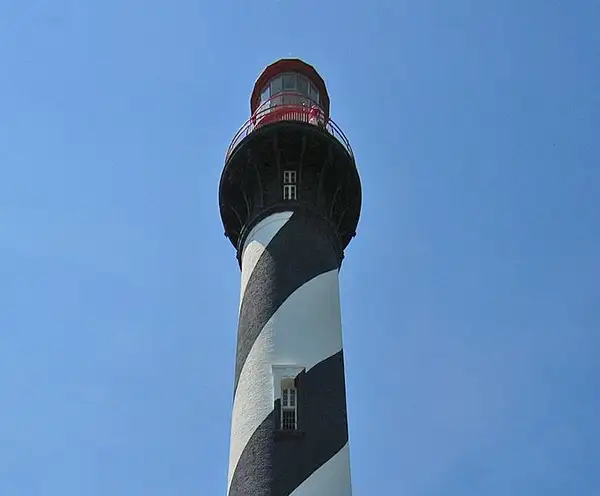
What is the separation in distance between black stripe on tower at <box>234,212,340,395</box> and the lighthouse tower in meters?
0.02

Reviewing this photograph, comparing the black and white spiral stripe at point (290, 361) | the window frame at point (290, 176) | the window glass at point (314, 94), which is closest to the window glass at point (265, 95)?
the window glass at point (314, 94)

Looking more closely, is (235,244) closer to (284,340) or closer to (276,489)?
(284,340)

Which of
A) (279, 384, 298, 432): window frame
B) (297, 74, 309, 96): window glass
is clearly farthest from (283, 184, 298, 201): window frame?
(279, 384, 298, 432): window frame

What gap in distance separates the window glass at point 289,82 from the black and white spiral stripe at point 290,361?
421 cm

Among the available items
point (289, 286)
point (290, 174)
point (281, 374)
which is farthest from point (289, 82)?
point (281, 374)

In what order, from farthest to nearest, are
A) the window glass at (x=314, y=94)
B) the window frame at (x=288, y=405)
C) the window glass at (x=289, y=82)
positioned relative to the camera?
the window glass at (x=314, y=94)
the window glass at (x=289, y=82)
the window frame at (x=288, y=405)

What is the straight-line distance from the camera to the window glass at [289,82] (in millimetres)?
18953

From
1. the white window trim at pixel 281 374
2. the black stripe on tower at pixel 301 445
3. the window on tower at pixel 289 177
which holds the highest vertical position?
the window on tower at pixel 289 177

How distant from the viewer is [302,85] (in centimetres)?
1905

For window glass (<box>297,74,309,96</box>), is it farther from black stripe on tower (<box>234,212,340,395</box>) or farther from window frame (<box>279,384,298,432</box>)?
window frame (<box>279,384,298,432</box>)

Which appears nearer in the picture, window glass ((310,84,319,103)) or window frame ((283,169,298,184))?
window frame ((283,169,298,184))

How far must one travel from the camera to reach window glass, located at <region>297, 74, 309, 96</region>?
18953 millimetres

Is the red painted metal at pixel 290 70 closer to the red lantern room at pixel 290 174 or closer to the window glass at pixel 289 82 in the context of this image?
the window glass at pixel 289 82

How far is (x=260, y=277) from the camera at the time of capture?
15.4m
